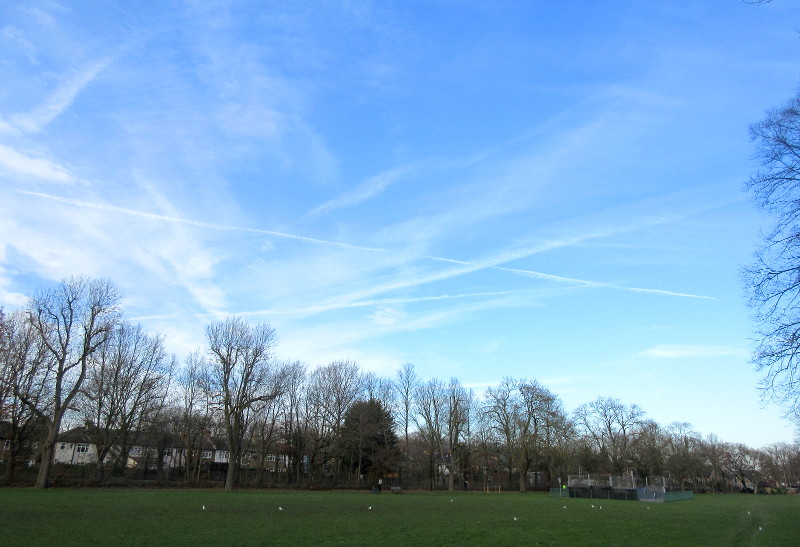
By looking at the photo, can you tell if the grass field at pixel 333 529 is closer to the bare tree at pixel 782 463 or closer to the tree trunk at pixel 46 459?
the tree trunk at pixel 46 459

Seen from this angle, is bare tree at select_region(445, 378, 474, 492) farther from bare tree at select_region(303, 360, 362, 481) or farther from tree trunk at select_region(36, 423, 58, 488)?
tree trunk at select_region(36, 423, 58, 488)

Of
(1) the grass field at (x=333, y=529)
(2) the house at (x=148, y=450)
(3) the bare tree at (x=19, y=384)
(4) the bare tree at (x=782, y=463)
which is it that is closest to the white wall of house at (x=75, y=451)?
(2) the house at (x=148, y=450)

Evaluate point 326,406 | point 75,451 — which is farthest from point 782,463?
point 75,451

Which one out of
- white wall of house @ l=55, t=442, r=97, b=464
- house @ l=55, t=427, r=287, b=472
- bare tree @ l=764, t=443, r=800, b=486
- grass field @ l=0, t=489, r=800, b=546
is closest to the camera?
grass field @ l=0, t=489, r=800, b=546

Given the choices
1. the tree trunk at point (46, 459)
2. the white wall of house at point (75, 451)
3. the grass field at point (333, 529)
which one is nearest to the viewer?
the grass field at point (333, 529)

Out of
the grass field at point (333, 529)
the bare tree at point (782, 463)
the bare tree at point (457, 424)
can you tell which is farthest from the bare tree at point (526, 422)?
the bare tree at point (782, 463)

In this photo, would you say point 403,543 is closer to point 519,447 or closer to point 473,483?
point 519,447

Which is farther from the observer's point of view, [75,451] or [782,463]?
[782,463]

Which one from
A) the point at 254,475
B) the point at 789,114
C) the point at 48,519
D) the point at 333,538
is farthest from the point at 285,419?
the point at 789,114

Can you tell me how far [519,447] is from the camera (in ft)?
242

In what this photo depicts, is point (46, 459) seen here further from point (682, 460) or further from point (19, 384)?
point (682, 460)

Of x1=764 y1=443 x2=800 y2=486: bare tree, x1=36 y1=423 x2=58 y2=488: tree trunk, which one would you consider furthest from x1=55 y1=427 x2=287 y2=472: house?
x1=764 y1=443 x2=800 y2=486: bare tree

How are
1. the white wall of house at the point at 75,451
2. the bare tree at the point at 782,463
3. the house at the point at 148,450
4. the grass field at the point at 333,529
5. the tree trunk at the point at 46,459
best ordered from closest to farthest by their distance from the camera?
the grass field at the point at 333,529 → the tree trunk at the point at 46,459 → the house at the point at 148,450 → the white wall of house at the point at 75,451 → the bare tree at the point at 782,463

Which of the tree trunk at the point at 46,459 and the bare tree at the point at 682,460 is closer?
the tree trunk at the point at 46,459
